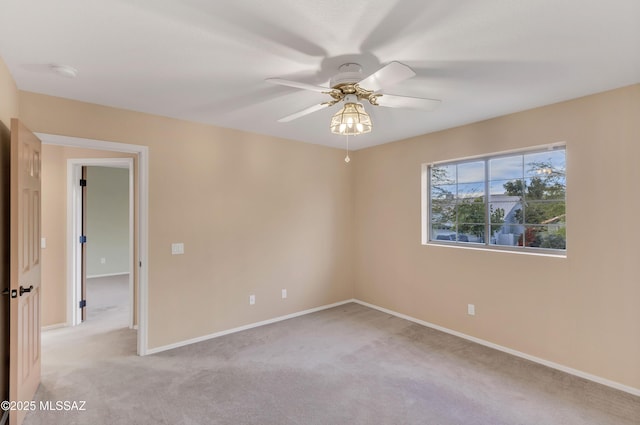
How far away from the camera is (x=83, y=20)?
169 centimetres

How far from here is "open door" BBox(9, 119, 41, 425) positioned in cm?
206

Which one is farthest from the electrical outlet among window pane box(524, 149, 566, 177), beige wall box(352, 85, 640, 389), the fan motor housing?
window pane box(524, 149, 566, 177)

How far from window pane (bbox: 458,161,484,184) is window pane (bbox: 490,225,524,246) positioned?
0.61 meters

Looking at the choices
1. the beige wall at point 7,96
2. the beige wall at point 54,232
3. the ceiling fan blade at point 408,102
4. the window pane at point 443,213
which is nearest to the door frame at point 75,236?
the beige wall at point 54,232

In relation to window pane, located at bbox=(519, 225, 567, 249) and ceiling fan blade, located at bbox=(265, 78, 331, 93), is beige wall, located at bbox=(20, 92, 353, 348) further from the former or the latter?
window pane, located at bbox=(519, 225, 567, 249)

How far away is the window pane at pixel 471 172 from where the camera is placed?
12.3 ft

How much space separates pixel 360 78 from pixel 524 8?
36.5 inches

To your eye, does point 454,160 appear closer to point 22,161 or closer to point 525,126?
point 525,126

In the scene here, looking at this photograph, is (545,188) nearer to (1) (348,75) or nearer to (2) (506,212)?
(2) (506,212)

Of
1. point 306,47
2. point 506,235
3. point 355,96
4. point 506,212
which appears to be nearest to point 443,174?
point 506,212

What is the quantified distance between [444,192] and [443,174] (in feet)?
0.79

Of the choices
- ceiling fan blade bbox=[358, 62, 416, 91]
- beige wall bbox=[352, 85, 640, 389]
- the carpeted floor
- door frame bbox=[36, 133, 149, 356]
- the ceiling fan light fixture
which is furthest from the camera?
door frame bbox=[36, 133, 149, 356]

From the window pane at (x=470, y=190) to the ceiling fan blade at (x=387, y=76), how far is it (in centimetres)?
238

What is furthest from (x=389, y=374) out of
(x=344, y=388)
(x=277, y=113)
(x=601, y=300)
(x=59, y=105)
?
(x=59, y=105)
